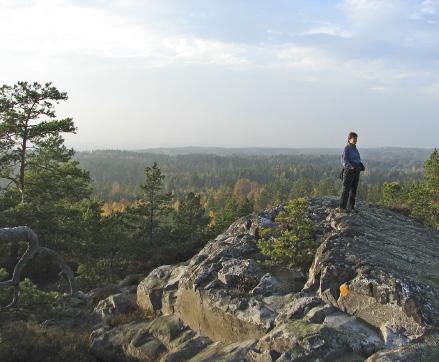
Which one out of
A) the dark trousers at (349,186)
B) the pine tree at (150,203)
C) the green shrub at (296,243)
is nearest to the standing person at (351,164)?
the dark trousers at (349,186)

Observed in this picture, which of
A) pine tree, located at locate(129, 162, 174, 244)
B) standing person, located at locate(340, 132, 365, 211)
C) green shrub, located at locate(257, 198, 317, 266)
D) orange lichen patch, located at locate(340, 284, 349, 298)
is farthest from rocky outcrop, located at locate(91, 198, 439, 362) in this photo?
pine tree, located at locate(129, 162, 174, 244)

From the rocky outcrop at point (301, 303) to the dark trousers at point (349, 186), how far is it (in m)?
0.50

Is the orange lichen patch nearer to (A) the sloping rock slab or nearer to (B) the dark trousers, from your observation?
(A) the sloping rock slab

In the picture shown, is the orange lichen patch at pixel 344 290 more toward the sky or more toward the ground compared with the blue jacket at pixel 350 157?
more toward the ground

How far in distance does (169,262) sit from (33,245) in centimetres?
1743

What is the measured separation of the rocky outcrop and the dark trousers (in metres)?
0.50

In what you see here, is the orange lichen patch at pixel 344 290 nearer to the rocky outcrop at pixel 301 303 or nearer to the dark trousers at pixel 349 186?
the rocky outcrop at pixel 301 303

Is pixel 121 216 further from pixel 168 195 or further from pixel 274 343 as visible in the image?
pixel 274 343

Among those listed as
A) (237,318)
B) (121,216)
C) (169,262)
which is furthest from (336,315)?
(121,216)

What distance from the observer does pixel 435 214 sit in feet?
117

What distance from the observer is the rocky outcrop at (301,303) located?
309 inches

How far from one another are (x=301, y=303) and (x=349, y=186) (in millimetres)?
5267

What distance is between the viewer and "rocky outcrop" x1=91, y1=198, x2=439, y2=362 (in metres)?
7.86

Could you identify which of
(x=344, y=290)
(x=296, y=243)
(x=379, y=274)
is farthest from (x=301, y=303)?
(x=296, y=243)
